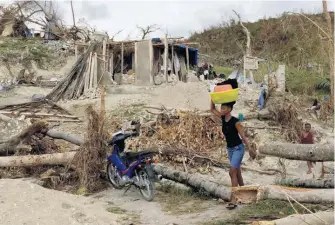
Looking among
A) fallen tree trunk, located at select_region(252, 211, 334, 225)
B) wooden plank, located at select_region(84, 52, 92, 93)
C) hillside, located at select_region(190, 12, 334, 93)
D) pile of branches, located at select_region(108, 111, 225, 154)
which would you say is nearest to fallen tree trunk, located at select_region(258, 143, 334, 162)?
fallen tree trunk, located at select_region(252, 211, 334, 225)

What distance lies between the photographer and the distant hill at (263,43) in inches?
996

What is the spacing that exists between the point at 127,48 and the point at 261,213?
1470cm

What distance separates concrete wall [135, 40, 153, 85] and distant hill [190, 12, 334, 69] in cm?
975

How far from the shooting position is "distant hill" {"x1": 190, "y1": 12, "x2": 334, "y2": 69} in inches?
996

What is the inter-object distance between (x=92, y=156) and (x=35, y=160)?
1226mm

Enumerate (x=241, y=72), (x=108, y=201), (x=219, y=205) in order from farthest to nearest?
1. (x=241, y=72)
2. (x=108, y=201)
3. (x=219, y=205)

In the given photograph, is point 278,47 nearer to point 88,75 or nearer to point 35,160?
point 88,75

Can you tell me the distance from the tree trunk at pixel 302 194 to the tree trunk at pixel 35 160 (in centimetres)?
406

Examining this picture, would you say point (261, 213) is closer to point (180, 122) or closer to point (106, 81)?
point (180, 122)

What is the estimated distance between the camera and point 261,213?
5.13 metres

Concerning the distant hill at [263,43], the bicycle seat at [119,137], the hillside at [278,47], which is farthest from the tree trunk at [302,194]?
the distant hill at [263,43]

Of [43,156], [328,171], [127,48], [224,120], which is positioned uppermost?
[127,48]

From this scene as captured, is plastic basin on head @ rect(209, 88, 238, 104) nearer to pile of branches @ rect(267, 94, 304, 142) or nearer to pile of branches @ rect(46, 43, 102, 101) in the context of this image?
pile of branches @ rect(267, 94, 304, 142)

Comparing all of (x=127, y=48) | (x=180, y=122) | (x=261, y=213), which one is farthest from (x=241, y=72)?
(x=261, y=213)
